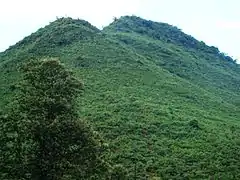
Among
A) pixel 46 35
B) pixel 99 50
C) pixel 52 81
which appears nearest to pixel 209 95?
pixel 99 50

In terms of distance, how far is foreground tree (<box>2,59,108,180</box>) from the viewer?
20.5 m

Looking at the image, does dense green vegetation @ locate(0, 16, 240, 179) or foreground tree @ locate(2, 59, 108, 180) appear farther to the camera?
dense green vegetation @ locate(0, 16, 240, 179)

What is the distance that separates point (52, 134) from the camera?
2080 centimetres

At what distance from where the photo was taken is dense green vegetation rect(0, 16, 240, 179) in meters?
32.5

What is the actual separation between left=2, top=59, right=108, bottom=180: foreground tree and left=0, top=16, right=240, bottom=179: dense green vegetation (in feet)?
7.13

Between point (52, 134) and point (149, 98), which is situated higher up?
point (149, 98)

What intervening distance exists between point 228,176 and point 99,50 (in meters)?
33.7

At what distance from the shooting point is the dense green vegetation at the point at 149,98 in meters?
32.5

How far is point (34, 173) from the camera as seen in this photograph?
67.0ft

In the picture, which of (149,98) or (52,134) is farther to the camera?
(149,98)

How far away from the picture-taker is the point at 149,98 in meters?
46.2

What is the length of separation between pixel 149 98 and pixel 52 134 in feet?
85.6

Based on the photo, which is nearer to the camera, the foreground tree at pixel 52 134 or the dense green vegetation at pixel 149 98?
the foreground tree at pixel 52 134

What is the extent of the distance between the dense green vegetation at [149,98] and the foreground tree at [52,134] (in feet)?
7.13
